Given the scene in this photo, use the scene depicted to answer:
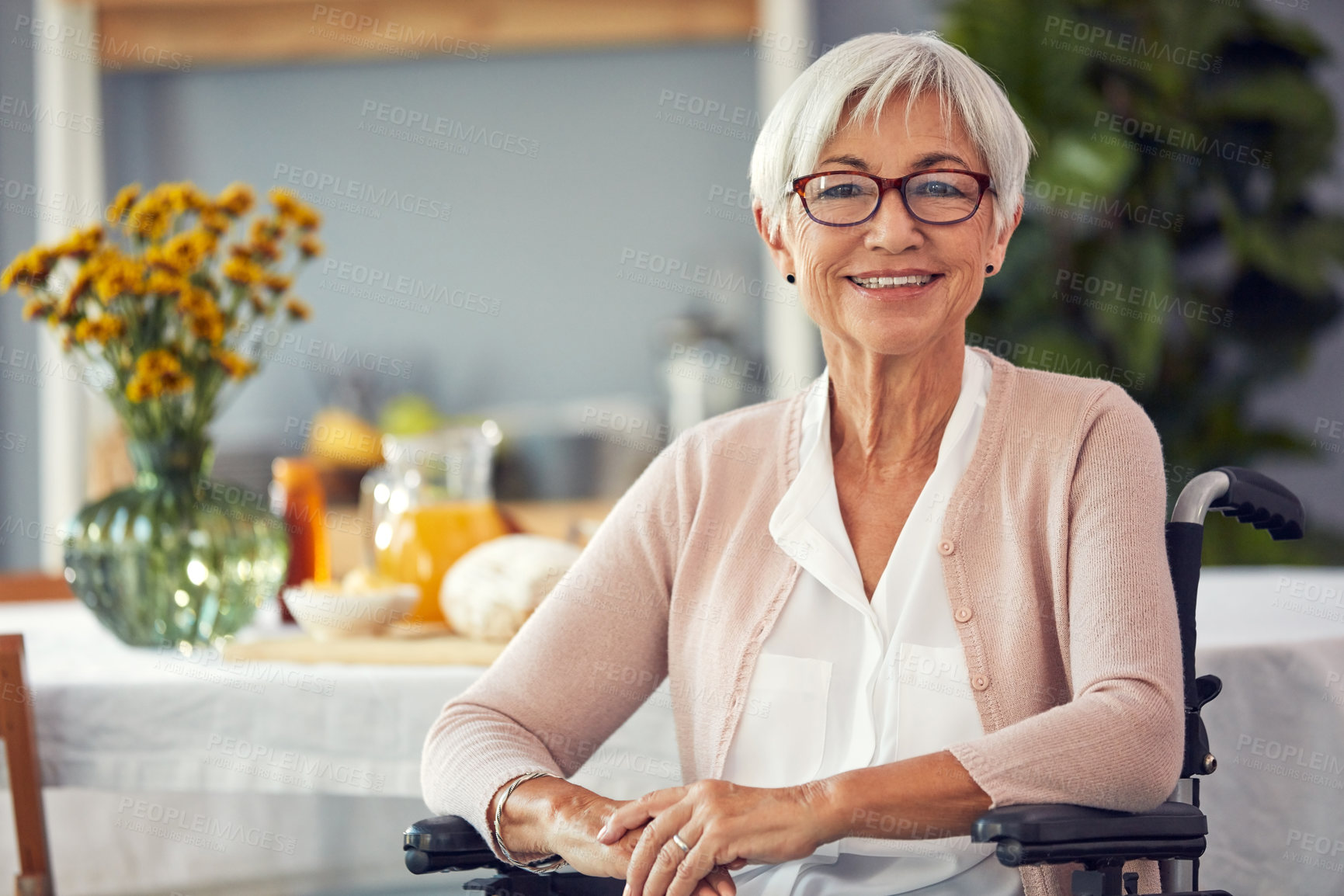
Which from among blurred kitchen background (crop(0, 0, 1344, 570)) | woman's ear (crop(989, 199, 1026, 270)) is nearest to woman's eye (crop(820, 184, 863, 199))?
woman's ear (crop(989, 199, 1026, 270))

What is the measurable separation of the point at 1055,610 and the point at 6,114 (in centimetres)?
506

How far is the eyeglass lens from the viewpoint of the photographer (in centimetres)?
118

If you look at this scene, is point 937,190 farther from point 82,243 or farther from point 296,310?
point 82,243

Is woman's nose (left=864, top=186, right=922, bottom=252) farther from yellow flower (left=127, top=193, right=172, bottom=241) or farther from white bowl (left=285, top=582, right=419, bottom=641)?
yellow flower (left=127, top=193, right=172, bottom=241)

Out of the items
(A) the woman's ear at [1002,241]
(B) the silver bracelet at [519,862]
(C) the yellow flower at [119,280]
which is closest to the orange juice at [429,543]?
(C) the yellow flower at [119,280]

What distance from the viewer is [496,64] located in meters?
5.33

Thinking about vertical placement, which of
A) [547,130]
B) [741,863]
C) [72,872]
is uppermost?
[547,130]

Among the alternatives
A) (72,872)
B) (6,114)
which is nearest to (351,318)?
(6,114)

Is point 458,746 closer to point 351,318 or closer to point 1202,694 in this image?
point 1202,694

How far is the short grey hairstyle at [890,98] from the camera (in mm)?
1169

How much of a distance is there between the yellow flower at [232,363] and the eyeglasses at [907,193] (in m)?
0.81

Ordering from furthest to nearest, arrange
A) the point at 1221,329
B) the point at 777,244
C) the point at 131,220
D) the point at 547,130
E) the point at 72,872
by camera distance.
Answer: the point at 547,130, the point at 1221,329, the point at 72,872, the point at 131,220, the point at 777,244

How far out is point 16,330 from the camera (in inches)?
195

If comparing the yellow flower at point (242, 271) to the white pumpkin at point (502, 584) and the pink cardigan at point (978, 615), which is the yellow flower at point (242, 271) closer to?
the white pumpkin at point (502, 584)
